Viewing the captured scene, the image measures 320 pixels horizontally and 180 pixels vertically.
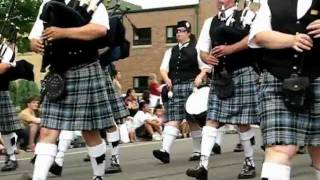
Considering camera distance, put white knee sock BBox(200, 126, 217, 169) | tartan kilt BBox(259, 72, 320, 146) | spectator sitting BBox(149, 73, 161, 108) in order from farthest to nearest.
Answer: spectator sitting BBox(149, 73, 161, 108), white knee sock BBox(200, 126, 217, 169), tartan kilt BBox(259, 72, 320, 146)

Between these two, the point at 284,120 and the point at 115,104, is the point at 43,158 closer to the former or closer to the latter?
the point at 284,120

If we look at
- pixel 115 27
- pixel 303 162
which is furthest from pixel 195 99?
pixel 115 27

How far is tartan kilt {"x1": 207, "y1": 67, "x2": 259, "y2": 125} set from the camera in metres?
5.93

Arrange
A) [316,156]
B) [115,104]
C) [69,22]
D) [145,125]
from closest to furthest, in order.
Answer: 1. [316,156]
2. [69,22]
3. [115,104]
4. [145,125]

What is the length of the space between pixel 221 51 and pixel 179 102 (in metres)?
2.03

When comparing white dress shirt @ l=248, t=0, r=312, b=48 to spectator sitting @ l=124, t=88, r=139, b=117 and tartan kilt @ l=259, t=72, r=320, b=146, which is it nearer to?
tartan kilt @ l=259, t=72, r=320, b=146

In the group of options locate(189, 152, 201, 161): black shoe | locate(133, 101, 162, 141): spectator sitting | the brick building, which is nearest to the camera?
locate(189, 152, 201, 161): black shoe

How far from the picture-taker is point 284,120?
345cm

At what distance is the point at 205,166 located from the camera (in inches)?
223

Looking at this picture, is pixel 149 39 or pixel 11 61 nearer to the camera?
pixel 11 61

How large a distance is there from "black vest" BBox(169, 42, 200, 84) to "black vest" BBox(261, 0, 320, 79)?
4217mm

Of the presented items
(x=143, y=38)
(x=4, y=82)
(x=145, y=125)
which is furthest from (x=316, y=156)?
(x=143, y=38)

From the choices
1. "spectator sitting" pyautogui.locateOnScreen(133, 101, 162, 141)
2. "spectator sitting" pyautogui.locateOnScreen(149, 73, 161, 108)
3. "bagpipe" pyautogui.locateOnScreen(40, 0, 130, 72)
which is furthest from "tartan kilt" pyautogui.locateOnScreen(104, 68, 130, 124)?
"spectator sitting" pyautogui.locateOnScreen(149, 73, 161, 108)

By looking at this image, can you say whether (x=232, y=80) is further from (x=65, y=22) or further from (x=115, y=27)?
(x=65, y=22)
